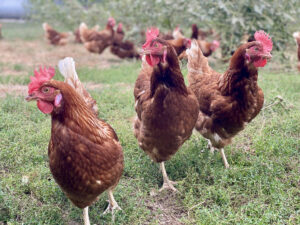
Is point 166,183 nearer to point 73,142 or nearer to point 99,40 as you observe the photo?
point 73,142

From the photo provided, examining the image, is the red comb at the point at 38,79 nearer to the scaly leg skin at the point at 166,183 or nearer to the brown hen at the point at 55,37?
the scaly leg skin at the point at 166,183

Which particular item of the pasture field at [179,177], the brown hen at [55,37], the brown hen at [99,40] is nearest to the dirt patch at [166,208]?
the pasture field at [179,177]

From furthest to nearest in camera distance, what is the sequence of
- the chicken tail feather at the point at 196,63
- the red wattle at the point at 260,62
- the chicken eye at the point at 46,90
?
the chicken tail feather at the point at 196,63 < the red wattle at the point at 260,62 < the chicken eye at the point at 46,90

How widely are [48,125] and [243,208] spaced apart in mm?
2863

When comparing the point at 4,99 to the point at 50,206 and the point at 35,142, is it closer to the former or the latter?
the point at 35,142

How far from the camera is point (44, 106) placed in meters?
2.36

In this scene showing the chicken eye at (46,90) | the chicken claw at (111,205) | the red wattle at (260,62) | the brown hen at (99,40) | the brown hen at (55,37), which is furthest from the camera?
the brown hen at (55,37)

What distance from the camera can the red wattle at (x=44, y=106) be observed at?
2.34 meters

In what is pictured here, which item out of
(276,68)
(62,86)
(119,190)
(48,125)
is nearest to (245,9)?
(276,68)

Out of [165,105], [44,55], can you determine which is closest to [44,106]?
[165,105]

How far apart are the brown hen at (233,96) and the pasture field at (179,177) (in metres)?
0.41

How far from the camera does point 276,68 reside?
7.98m

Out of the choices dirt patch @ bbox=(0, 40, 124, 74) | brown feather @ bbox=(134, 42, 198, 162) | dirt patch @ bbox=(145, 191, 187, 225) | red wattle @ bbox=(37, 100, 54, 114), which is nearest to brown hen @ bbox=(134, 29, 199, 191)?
brown feather @ bbox=(134, 42, 198, 162)

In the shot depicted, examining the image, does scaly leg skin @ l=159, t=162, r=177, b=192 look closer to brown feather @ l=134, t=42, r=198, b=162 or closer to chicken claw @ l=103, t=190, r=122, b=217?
brown feather @ l=134, t=42, r=198, b=162
